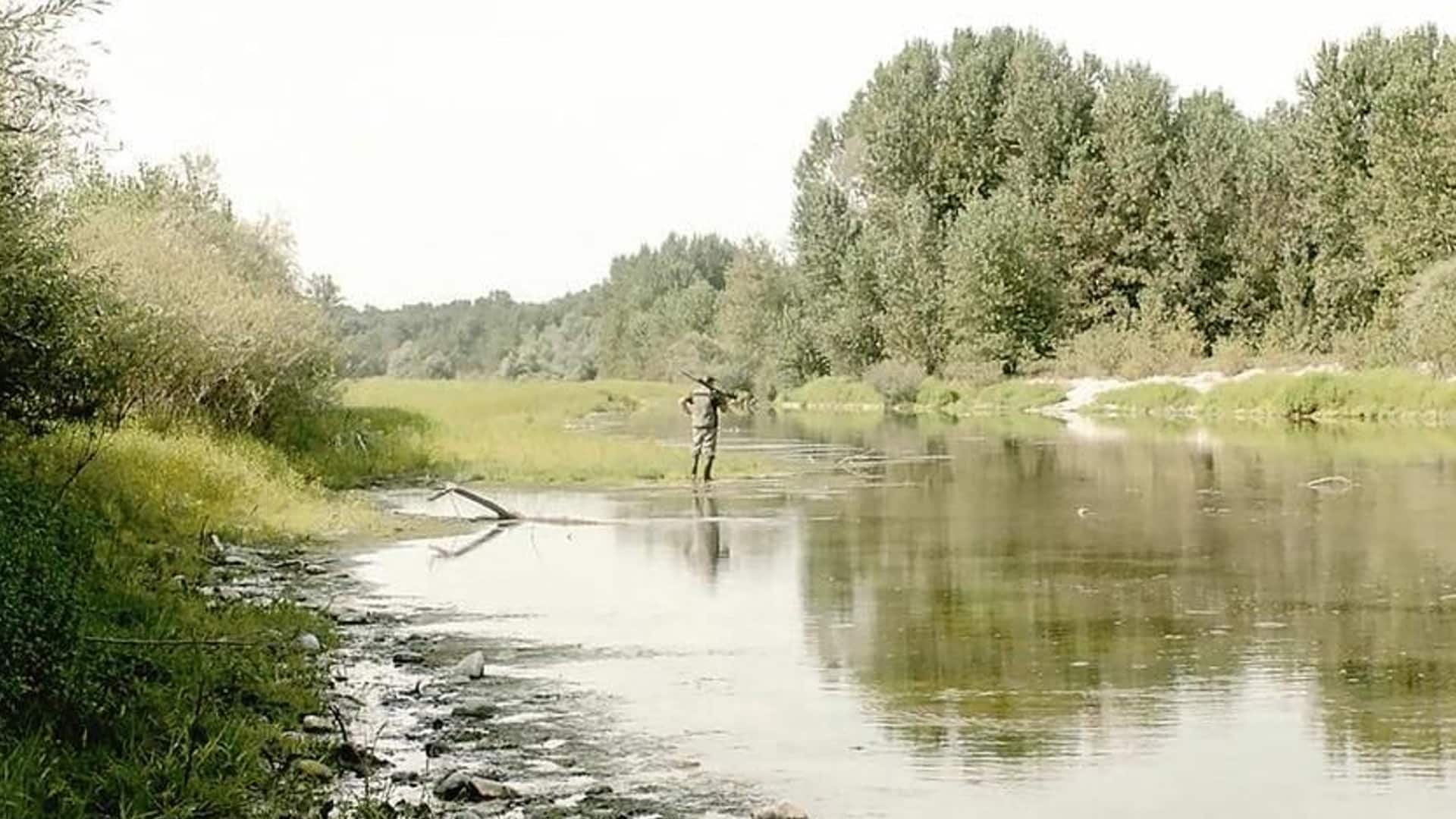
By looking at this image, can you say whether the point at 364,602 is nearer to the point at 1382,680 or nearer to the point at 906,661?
the point at 906,661

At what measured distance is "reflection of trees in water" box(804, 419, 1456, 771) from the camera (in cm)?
1165

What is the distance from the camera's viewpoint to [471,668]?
13.4 metres

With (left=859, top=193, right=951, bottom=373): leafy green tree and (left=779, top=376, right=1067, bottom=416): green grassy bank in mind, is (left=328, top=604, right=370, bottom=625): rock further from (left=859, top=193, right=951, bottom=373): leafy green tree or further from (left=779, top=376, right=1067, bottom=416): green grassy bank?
(left=859, top=193, right=951, bottom=373): leafy green tree

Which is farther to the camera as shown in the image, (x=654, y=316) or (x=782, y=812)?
(x=654, y=316)

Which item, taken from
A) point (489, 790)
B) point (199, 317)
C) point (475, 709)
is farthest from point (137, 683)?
point (199, 317)

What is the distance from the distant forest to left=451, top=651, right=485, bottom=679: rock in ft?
175

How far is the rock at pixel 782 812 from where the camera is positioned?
905 cm

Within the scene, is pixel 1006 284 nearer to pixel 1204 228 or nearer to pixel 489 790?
pixel 1204 228

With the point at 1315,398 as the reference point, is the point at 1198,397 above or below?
above

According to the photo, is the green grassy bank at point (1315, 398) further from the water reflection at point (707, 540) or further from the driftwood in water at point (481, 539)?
the driftwood in water at point (481, 539)

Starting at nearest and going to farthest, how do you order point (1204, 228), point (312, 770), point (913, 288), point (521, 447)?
point (312, 770) → point (521, 447) → point (1204, 228) → point (913, 288)

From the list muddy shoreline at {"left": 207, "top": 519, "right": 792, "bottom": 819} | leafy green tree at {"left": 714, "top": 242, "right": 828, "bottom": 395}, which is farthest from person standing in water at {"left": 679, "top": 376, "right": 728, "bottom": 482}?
leafy green tree at {"left": 714, "top": 242, "right": 828, "bottom": 395}

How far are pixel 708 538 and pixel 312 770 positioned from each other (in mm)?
14270

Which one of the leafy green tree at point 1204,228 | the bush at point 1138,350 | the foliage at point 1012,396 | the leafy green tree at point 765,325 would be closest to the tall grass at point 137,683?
the bush at point 1138,350
